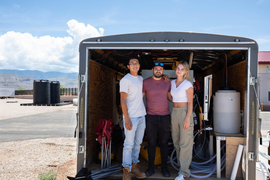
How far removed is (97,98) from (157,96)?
1502 mm

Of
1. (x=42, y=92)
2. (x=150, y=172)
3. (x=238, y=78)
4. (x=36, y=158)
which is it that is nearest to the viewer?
(x=150, y=172)

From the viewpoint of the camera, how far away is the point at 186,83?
3201mm

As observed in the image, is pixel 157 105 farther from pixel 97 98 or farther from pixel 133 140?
pixel 97 98

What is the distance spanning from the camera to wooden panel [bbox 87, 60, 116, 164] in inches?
153

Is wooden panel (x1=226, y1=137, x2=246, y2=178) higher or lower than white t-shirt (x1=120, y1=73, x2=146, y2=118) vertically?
lower

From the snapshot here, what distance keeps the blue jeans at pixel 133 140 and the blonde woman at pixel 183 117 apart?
0.51 meters

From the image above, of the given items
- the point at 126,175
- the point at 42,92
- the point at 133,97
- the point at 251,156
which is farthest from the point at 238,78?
the point at 42,92

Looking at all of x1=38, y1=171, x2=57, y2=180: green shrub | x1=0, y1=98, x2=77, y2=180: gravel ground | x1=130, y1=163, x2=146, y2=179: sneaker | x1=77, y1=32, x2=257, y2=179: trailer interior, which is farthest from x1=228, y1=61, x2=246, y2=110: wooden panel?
x1=38, y1=171, x2=57, y2=180: green shrub

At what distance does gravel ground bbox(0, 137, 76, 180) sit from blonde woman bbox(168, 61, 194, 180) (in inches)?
83.9

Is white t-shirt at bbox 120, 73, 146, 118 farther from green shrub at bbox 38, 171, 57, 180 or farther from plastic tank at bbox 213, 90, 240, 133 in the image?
green shrub at bbox 38, 171, 57, 180

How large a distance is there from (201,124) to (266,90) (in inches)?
704

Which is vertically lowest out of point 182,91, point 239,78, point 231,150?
point 231,150

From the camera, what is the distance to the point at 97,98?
4332mm

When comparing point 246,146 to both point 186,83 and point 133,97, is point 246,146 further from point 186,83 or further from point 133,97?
point 133,97
